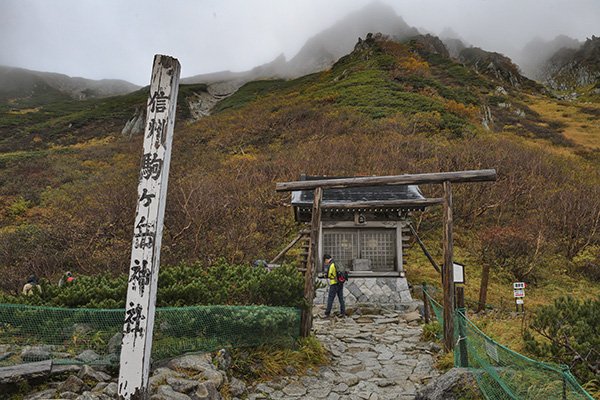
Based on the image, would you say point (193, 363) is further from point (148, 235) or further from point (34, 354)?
point (148, 235)

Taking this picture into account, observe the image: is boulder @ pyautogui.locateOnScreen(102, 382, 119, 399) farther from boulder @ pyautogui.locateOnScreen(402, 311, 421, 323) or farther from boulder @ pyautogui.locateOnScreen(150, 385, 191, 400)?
boulder @ pyautogui.locateOnScreen(402, 311, 421, 323)

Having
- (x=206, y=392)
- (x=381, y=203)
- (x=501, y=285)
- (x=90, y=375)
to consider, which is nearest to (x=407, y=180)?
(x=381, y=203)

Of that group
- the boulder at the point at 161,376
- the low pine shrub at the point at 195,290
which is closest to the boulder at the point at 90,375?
the boulder at the point at 161,376

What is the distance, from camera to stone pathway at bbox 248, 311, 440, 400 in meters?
6.48

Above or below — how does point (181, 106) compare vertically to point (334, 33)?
below

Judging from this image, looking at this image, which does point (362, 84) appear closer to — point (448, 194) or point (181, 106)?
point (181, 106)

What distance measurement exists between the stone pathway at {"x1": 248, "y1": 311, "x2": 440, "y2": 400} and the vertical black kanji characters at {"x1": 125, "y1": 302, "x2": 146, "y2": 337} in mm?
2620

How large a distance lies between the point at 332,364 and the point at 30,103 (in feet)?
235

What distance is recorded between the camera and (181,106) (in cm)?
5684

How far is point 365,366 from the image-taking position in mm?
7887

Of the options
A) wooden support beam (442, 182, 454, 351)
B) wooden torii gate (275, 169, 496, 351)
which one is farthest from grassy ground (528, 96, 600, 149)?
wooden support beam (442, 182, 454, 351)

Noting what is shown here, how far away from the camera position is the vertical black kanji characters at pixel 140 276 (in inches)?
167

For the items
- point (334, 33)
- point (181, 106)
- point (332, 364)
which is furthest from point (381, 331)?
point (334, 33)

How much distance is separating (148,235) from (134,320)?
847 millimetres
